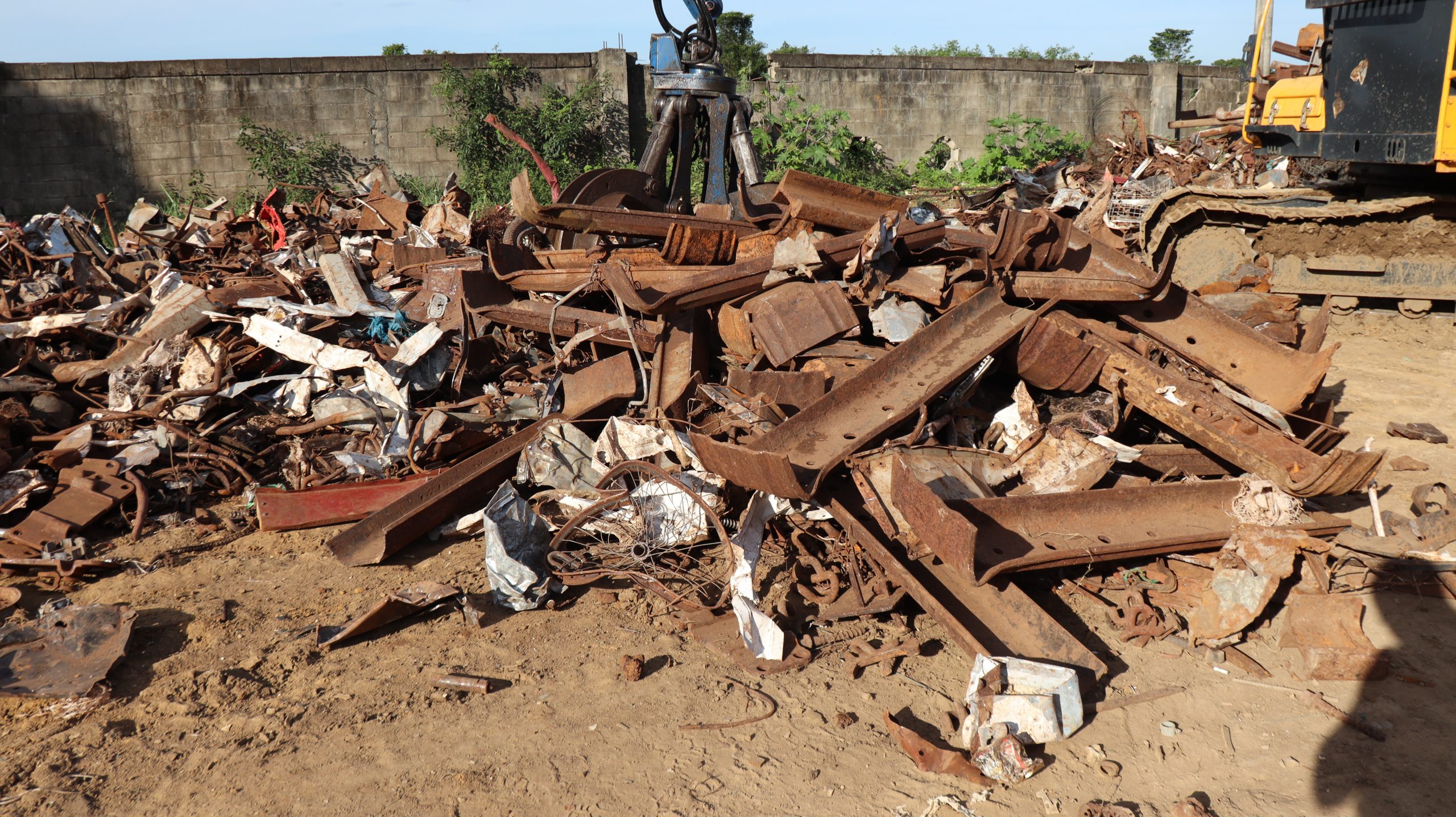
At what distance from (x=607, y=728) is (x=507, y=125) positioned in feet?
37.1

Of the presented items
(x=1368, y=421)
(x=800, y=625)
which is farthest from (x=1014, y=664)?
(x=1368, y=421)

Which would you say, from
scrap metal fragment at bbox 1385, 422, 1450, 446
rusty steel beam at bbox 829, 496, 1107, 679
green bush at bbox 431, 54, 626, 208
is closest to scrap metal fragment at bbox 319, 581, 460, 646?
rusty steel beam at bbox 829, 496, 1107, 679

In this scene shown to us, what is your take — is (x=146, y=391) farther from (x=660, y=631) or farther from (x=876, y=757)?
(x=876, y=757)

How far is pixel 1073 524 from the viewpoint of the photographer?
3408 millimetres

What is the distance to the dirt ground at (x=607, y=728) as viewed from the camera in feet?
8.13

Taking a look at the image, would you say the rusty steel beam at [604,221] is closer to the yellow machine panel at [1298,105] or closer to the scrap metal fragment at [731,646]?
the scrap metal fragment at [731,646]

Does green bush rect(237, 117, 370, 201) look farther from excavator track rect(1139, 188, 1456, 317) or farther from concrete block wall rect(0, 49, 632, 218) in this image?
excavator track rect(1139, 188, 1456, 317)

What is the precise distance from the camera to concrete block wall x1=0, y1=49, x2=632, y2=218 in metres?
11.4

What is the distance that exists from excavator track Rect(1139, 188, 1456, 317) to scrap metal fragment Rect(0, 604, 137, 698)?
6.71m

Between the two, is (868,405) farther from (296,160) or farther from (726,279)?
(296,160)

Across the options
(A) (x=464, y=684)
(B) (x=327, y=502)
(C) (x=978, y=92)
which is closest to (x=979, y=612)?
(A) (x=464, y=684)

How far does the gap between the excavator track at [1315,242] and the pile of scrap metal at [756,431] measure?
253 cm

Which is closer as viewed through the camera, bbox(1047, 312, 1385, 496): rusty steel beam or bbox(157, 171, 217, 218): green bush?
bbox(1047, 312, 1385, 496): rusty steel beam

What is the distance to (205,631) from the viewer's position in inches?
132
